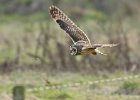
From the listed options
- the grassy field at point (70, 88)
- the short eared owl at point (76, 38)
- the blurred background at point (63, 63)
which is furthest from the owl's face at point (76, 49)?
the grassy field at point (70, 88)

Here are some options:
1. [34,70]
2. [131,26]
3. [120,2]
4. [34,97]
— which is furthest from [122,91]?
[120,2]

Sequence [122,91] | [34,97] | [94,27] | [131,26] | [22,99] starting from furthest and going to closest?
[131,26] → [94,27] → [122,91] → [34,97] → [22,99]

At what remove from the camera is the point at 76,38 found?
1279cm

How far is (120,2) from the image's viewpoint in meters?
32.2

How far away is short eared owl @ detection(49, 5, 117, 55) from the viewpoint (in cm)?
1222

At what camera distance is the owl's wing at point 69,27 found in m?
12.8

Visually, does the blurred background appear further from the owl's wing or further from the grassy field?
the owl's wing

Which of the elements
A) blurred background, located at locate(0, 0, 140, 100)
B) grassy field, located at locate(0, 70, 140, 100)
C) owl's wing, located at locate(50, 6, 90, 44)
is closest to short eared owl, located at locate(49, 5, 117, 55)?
owl's wing, located at locate(50, 6, 90, 44)

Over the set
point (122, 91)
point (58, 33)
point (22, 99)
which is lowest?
point (22, 99)

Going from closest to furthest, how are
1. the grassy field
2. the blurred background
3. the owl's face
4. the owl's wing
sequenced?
the owl's face < the owl's wing < the grassy field < the blurred background

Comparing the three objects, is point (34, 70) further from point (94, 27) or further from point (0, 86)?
point (94, 27)

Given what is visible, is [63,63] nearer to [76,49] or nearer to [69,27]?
[69,27]

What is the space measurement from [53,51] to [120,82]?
397 cm

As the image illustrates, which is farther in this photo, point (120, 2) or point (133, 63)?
point (120, 2)
